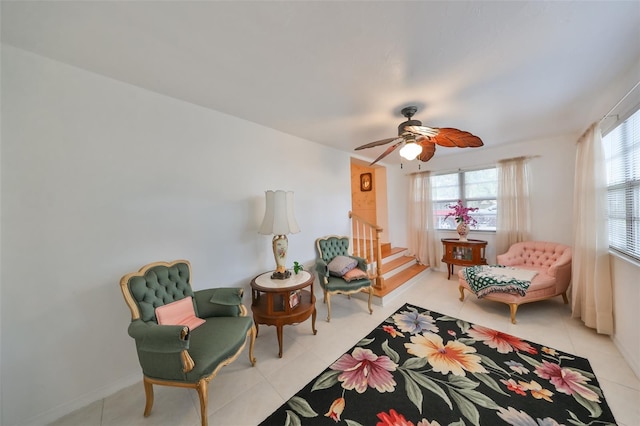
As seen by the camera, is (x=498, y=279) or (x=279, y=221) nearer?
(x=279, y=221)

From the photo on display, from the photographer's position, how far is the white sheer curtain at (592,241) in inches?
80.8

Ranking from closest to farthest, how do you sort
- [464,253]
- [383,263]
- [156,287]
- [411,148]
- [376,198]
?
[156,287] < [411,148] < [464,253] < [383,263] < [376,198]

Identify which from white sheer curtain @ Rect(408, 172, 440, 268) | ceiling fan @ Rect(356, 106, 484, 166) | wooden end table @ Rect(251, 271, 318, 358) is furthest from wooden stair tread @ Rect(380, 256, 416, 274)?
ceiling fan @ Rect(356, 106, 484, 166)

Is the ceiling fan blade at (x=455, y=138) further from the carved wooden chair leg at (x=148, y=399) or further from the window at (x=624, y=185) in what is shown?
the carved wooden chair leg at (x=148, y=399)

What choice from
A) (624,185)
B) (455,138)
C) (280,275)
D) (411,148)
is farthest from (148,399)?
(624,185)

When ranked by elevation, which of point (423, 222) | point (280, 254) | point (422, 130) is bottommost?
point (280, 254)

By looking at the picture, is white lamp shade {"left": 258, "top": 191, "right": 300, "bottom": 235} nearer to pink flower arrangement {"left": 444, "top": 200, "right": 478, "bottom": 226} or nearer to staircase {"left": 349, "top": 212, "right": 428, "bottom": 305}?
staircase {"left": 349, "top": 212, "right": 428, "bottom": 305}

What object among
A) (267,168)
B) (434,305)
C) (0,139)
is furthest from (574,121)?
(0,139)

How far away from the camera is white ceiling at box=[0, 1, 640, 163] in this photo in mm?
1097

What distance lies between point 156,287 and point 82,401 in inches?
35.9

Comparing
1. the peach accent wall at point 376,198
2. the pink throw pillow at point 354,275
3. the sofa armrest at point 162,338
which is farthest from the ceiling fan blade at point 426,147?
the sofa armrest at point 162,338

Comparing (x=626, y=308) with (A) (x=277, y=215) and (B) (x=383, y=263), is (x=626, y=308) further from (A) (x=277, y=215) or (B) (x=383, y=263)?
(A) (x=277, y=215)

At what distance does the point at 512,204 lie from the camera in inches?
139

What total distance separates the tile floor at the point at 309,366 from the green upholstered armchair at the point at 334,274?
14.1 inches
